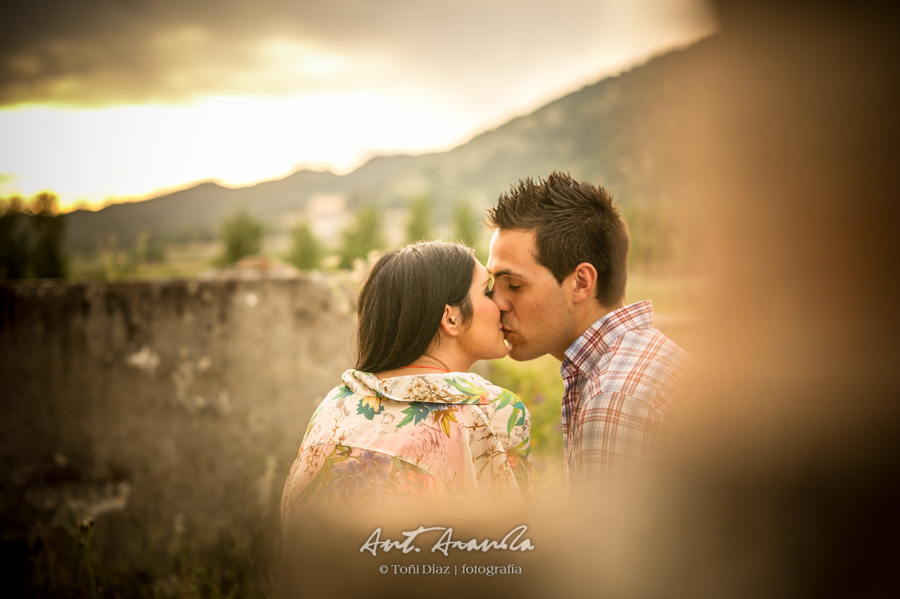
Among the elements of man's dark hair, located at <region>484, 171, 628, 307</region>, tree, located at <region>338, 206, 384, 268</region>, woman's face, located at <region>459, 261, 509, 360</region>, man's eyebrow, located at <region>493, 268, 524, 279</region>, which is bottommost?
woman's face, located at <region>459, 261, 509, 360</region>

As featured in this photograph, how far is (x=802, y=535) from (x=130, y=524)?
15.7 feet

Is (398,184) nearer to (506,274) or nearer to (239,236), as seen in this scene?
(239,236)

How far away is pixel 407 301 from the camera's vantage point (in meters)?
2.00

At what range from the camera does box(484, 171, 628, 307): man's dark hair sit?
8.02 ft

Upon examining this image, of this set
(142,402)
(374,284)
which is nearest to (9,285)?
(142,402)

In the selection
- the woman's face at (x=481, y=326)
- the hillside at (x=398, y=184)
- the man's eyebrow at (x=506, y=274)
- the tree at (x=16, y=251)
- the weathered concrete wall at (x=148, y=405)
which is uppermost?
the hillside at (x=398, y=184)

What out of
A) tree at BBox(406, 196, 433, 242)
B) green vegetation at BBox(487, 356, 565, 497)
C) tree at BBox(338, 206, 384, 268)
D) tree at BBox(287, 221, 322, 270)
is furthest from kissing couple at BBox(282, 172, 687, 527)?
tree at BBox(406, 196, 433, 242)

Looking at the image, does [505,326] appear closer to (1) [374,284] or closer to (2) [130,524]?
(1) [374,284]

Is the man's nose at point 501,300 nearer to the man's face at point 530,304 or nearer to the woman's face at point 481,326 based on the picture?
the man's face at point 530,304

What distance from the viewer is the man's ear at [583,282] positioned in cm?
243

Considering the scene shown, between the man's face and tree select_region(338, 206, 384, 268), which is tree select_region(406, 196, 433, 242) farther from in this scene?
the man's face

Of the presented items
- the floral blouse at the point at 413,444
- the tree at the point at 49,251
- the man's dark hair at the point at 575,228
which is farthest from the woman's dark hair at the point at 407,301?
the tree at the point at 49,251

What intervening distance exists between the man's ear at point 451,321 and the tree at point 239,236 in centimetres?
4334

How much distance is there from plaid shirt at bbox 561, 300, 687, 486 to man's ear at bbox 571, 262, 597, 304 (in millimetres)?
180
